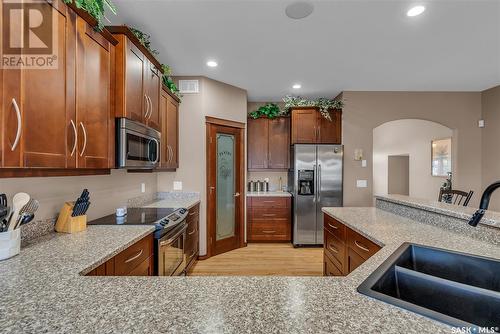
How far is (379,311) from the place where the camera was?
72cm

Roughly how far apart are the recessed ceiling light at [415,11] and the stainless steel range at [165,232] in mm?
2889

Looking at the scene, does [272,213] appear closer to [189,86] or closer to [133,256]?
[189,86]

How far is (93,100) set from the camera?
1.61 metres

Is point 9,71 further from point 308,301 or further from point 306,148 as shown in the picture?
point 306,148

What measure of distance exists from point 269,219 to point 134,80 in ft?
10.4

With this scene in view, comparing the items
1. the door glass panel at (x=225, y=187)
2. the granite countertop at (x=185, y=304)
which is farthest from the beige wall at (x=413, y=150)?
the granite countertop at (x=185, y=304)

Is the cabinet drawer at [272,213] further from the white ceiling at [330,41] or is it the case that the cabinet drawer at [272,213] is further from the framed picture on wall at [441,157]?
the framed picture on wall at [441,157]

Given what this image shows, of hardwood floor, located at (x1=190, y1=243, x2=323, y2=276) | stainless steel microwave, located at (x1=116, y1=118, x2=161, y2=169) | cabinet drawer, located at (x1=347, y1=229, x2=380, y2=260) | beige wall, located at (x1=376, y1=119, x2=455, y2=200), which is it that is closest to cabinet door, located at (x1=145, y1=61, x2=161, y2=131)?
stainless steel microwave, located at (x1=116, y1=118, x2=161, y2=169)

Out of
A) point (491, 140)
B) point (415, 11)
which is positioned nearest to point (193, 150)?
point (415, 11)

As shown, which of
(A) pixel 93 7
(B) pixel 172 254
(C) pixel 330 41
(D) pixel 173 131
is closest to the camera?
(A) pixel 93 7

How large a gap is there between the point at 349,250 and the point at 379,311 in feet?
4.46

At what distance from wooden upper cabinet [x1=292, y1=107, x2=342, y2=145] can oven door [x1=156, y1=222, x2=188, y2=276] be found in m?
2.74

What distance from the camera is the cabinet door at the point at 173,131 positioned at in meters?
3.13

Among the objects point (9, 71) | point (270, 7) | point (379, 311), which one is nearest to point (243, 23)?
point (270, 7)
